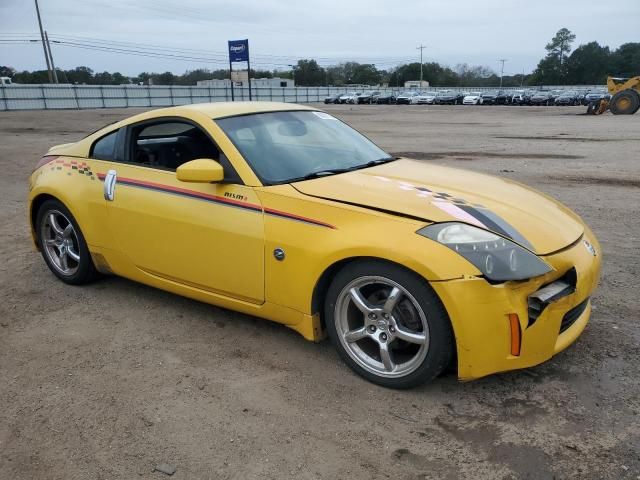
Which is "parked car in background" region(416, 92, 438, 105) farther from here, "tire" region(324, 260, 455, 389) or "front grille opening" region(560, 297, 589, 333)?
"tire" region(324, 260, 455, 389)

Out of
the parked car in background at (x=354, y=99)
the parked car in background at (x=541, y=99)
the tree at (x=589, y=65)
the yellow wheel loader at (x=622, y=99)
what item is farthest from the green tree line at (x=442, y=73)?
the yellow wheel loader at (x=622, y=99)

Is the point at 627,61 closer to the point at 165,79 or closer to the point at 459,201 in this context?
the point at 165,79

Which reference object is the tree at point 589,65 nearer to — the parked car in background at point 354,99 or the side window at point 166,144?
the parked car in background at point 354,99

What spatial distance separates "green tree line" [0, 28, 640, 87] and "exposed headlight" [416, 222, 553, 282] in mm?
89640

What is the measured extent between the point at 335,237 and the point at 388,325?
1.81 feet

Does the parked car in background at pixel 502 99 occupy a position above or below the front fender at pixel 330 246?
below

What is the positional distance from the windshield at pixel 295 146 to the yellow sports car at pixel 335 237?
1cm

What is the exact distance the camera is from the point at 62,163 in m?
4.44

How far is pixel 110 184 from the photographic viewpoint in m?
3.99

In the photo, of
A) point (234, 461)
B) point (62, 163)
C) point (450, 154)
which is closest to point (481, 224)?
point (234, 461)

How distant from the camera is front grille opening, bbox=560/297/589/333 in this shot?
2.84 m

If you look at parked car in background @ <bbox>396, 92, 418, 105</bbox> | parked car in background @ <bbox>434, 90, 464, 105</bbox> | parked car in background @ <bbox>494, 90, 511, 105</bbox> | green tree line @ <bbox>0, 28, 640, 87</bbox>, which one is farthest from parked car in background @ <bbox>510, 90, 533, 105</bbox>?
green tree line @ <bbox>0, 28, 640, 87</bbox>

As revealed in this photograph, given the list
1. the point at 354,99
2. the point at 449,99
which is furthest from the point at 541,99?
the point at 354,99

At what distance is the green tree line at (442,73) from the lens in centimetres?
8825
